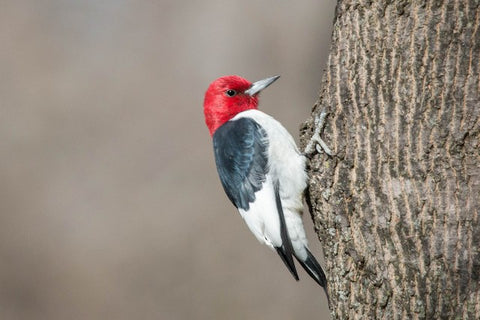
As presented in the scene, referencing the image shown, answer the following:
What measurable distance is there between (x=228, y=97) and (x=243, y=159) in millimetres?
623

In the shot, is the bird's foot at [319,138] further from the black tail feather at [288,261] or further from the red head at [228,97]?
the red head at [228,97]

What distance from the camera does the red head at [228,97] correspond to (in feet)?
14.9

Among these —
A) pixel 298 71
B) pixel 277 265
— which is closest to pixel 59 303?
pixel 277 265

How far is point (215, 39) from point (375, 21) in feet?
18.3

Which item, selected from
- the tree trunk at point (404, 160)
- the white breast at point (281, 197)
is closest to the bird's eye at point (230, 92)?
the white breast at point (281, 197)

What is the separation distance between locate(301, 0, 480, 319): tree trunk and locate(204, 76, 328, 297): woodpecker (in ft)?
1.83

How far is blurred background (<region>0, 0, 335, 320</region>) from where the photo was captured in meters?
8.00

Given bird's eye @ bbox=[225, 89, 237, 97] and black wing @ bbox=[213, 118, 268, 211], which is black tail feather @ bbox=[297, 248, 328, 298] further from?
bird's eye @ bbox=[225, 89, 237, 97]

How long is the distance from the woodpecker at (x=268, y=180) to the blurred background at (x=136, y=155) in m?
3.54

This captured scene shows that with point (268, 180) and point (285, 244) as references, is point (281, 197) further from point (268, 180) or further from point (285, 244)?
point (285, 244)

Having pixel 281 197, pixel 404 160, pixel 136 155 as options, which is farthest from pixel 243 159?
pixel 136 155

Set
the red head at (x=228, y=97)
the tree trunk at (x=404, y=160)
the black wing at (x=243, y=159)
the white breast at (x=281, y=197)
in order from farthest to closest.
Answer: the red head at (x=228, y=97) < the black wing at (x=243, y=159) < the white breast at (x=281, y=197) < the tree trunk at (x=404, y=160)

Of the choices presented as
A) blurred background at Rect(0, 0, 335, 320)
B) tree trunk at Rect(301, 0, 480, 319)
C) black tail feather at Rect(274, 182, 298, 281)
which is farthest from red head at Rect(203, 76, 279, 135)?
blurred background at Rect(0, 0, 335, 320)

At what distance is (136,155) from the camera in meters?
8.56
